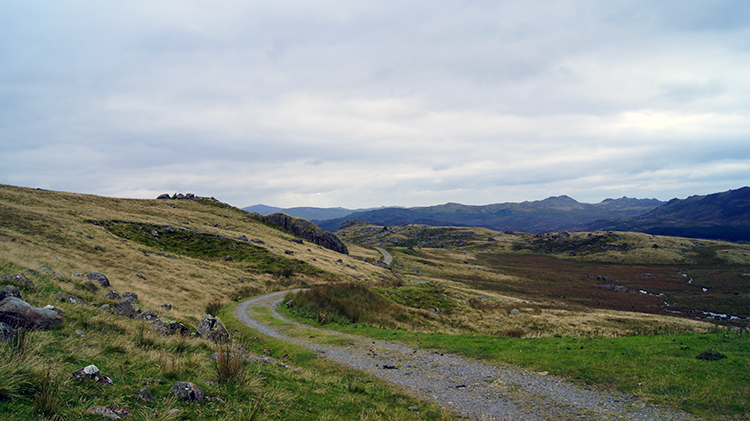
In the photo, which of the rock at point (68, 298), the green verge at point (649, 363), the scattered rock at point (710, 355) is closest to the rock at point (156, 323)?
the rock at point (68, 298)

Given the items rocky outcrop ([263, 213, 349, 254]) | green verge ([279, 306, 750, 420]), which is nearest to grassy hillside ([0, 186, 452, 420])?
green verge ([279, 306, 750, 420])

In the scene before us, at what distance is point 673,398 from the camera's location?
34.2ft

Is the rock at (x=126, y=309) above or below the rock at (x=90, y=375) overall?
below

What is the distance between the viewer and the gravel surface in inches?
404

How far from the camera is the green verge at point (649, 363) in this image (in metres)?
10.2

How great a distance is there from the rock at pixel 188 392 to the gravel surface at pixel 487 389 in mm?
7927

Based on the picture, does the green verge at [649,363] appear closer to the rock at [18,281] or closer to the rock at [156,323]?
the rock at [156,323]

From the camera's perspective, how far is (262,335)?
22016mm

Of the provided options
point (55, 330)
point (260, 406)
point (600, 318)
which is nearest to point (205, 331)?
point (55, 330)

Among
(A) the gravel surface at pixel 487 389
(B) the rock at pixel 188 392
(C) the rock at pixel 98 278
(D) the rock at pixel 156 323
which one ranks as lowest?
(A) the gravel surface at pixel 487 389

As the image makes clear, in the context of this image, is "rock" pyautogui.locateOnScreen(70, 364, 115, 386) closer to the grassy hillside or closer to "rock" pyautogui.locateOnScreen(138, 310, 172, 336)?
the grassy hillside

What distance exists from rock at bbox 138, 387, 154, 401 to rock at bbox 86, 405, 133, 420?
88 cm

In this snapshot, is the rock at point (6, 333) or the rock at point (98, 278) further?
the rock at point (98, 278)

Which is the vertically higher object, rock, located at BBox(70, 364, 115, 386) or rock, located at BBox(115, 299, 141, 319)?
rock, located at BBox(70, 364, 115, 386)
